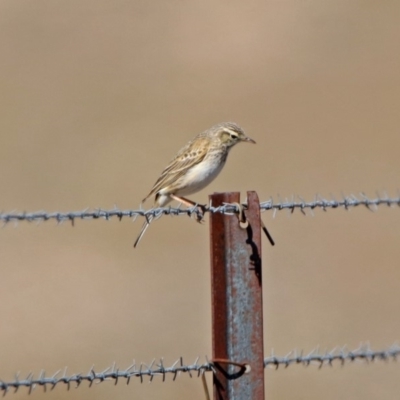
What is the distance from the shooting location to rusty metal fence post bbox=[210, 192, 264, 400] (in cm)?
564

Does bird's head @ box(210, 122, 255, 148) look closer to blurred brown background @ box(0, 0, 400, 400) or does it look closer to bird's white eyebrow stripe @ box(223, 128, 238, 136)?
bird's white eyebrow stripe @ box(223, 128, 238, 136)

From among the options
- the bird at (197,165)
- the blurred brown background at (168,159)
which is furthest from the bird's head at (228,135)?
the blurred brown background at (168,159)

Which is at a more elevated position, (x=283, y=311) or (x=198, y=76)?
(x=198, y=76)

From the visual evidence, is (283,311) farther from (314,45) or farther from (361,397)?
(314,45)

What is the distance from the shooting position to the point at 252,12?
121 feet

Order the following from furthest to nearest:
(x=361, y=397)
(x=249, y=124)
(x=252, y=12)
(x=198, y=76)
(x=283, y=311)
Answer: (x=252, y=12), (x=198, y=76), (x=249, y=124), (x=283, y=311), (x=361, y=397)

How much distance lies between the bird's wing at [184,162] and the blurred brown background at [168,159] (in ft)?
12.4

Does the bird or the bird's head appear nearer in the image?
the bird

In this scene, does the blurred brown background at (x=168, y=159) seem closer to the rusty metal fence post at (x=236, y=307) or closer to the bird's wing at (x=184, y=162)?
the bird's wing at (x=184, y=162)

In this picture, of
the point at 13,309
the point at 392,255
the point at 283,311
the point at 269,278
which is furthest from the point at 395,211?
the point at 13,309

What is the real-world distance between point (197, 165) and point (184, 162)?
0.49 feet

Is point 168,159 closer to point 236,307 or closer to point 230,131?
point 230,131

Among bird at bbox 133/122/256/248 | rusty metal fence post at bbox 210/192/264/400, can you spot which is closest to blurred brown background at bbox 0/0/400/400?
bird at bbox 133/122/256/248

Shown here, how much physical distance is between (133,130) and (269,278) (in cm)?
995
